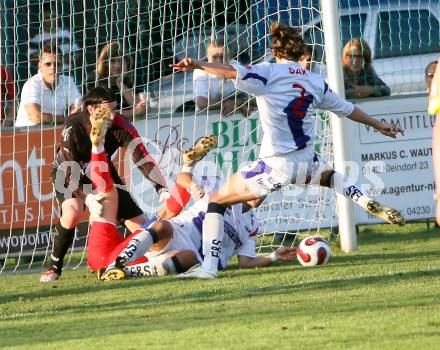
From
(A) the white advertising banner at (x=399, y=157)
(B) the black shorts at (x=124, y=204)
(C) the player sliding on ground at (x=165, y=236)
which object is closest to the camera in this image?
(C) the player sliding on ground at (x=165, y=236)

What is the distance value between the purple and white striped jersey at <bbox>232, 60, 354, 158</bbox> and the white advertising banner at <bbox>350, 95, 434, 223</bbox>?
3.06 m

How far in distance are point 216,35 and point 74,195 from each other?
8.71 ft

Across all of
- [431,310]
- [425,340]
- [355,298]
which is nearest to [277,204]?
[355,298]

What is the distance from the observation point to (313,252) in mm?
8945

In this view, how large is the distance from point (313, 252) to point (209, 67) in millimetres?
1811

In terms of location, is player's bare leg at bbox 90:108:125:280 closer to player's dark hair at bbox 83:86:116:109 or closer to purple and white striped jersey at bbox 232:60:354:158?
player's dark hair at bbox 83:86:116:109

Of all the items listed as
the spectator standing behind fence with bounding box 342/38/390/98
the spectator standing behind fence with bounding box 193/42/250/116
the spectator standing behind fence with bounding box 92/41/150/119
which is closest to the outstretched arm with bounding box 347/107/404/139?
the spectator standing behind fence with bounding box 193/42/250/116

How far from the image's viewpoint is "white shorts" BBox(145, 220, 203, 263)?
9.07 meters

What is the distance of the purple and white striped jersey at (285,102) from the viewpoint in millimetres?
8477

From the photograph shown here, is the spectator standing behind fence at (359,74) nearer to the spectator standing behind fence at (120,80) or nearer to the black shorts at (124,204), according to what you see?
the spectator standing behind fence at (120,80)

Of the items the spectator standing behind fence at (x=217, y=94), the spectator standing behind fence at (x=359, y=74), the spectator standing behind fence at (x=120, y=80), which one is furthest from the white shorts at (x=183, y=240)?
the spectator standing behind fence at (x=359, y=74)

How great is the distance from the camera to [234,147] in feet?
38.0

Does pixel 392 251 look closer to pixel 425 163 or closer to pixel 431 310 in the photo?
pixel 425 163

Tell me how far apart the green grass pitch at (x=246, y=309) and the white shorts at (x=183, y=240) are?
0.90ft
